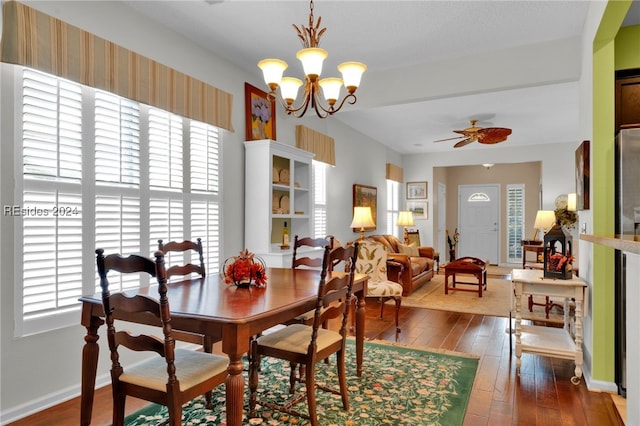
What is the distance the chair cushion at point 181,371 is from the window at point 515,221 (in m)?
9.64

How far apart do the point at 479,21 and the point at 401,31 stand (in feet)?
2.04

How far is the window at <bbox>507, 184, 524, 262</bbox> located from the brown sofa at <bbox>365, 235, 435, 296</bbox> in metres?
3.66

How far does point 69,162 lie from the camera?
263 centimetres

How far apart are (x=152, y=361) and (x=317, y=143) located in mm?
3893

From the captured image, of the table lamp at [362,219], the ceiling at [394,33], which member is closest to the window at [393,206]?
the table lamp at [362,219]

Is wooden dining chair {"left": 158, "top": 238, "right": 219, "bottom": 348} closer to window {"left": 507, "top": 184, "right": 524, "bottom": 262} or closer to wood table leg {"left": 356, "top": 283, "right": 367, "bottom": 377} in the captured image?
wood table leg {"left": 356, "top": 283, "right": 367, "bottom": 377}

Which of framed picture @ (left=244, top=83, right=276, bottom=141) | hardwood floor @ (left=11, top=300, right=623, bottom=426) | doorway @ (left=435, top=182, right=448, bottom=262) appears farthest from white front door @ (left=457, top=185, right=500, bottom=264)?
framed picture @ (left=244, top=83, right=276, bottom=141)

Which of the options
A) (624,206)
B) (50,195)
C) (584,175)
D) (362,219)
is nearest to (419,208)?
(362,219)

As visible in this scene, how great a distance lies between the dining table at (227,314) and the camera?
178 cm

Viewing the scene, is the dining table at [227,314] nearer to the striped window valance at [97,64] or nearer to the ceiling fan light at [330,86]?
the ceiling fan light at [330,86]

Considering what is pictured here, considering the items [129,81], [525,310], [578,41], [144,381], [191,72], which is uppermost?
[578,41]

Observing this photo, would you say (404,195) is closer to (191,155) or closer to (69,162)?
(191,155)

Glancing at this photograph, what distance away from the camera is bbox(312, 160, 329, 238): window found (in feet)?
18.5

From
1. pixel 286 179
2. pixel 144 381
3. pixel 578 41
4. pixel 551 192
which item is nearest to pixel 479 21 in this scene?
pixel 578 41
